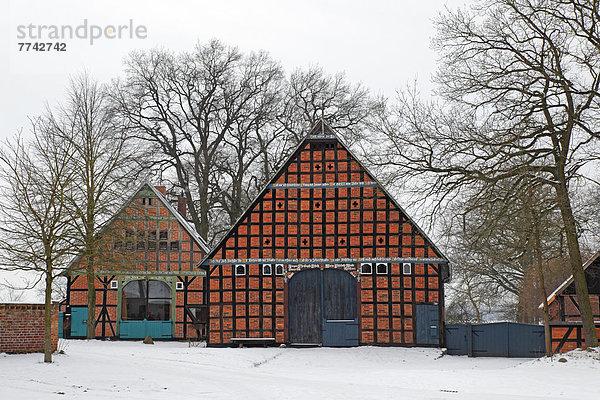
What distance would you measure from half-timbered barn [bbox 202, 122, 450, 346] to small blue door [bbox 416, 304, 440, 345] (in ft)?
0.11

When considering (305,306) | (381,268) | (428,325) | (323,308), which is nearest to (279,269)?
(305,306)

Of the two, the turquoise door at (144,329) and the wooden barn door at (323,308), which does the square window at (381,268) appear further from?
the turquoise door at (144,329)

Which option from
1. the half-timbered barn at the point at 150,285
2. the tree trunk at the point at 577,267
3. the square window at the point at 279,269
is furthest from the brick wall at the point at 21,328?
the tree trunk at the point at 577,267

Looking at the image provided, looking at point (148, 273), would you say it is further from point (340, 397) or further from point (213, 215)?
point (340, 397)

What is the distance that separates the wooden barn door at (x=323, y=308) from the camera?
972 inches

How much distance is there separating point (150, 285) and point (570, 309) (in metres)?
17.0

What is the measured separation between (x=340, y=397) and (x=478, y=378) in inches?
177

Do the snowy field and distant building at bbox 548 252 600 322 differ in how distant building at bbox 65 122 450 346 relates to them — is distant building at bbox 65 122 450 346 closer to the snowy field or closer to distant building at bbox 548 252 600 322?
the snowy field

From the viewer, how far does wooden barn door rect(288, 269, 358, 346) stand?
972 inches

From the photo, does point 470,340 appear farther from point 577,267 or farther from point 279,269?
point 279,269

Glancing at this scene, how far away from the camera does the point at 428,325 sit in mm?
24391

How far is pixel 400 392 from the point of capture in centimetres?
1438

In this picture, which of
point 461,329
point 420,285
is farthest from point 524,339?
point 420,285

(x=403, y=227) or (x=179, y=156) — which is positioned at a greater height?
(x=179, y=156)
